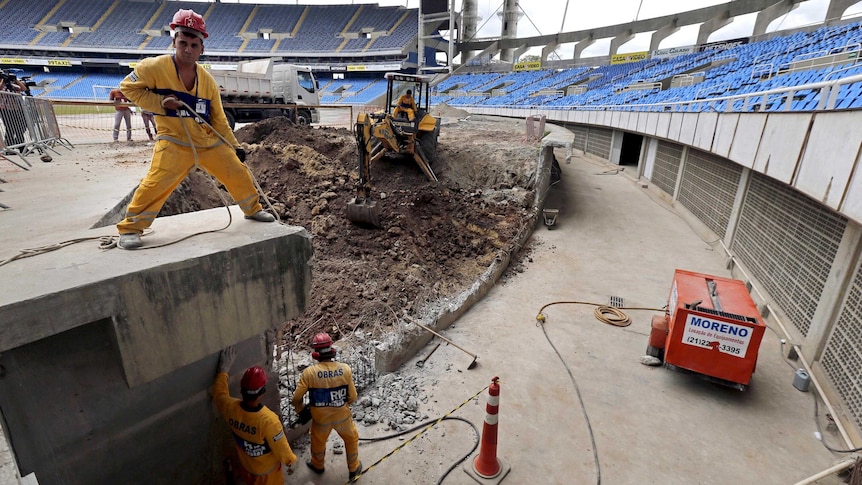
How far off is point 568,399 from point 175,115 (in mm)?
4948

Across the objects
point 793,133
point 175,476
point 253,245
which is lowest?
point 175,476

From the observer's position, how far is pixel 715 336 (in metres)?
4.78

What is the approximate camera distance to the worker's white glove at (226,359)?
11.1 feet

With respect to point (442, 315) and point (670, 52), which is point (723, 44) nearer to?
point (670, 52)

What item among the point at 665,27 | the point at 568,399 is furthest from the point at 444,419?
the point at 665,27

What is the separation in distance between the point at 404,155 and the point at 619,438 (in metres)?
9.02

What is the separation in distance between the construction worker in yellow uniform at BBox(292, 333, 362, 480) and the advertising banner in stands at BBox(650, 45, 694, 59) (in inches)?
1294

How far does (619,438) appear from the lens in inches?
171

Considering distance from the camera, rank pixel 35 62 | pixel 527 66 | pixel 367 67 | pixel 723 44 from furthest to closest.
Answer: pixel 367 67 → pixel 527 66 → pixel 35 62 → pixel 723 44

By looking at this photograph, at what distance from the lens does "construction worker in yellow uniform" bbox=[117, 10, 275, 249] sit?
2.89 m

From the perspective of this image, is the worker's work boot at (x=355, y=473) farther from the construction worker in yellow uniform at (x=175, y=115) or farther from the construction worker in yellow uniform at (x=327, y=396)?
the construction worker in yellow uniform at (x=175, y=115)

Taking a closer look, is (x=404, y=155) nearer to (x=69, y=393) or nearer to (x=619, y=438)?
(x=619, y=438)

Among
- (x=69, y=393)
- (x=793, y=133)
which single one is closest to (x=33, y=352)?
(x=69, y=393)

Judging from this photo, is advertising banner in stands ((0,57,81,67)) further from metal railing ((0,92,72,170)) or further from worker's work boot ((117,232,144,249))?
worker's work boot ((117,232,144,249))
